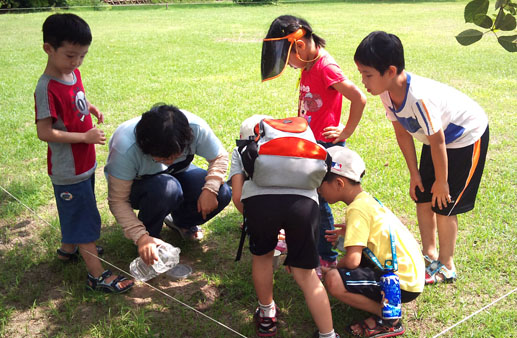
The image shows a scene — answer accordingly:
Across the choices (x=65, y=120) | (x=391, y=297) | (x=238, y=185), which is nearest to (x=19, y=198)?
(x=65, y=120)

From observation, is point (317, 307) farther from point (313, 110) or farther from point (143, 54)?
point (143, 54)

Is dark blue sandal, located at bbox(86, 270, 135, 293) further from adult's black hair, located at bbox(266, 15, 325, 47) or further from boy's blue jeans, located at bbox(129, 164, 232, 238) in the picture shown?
adult's black hair, located at bbox(266, 15, 325, 47)

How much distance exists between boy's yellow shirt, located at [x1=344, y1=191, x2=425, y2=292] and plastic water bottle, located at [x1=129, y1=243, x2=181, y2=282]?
0.94m

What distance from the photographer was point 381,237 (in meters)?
2.27

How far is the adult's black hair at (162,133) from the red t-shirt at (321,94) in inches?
33.4

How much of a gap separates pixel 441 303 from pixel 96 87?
618 centimetres

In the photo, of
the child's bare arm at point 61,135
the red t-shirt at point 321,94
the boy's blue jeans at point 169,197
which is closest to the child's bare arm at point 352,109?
the red t-shirt at point 321,94

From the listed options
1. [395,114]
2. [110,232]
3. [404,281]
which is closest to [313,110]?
[395,114]

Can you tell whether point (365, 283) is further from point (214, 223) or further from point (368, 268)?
point (214, 223)

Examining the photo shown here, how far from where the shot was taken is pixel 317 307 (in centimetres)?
214

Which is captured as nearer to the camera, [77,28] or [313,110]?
[77,28]

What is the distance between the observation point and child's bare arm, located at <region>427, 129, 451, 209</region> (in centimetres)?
238

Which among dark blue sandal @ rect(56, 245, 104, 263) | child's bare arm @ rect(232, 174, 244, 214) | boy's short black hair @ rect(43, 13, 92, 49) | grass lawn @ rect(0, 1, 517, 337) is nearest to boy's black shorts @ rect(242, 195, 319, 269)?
child's bare arm @ rect(232, 174, 244, 214)

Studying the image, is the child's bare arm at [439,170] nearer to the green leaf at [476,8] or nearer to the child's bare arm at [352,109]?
the child's bare arm at [352,109]
